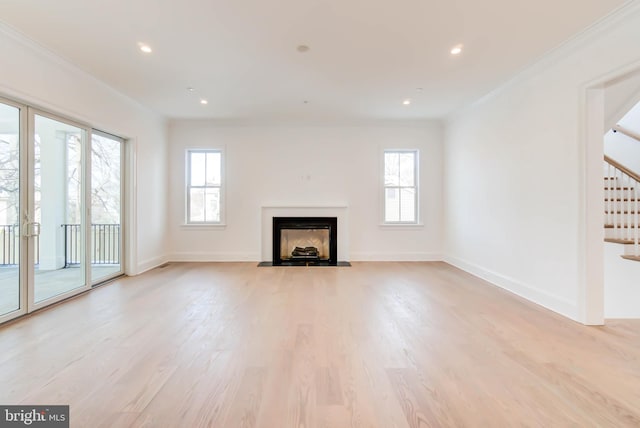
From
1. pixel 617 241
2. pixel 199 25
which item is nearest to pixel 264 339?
pixel 199 25

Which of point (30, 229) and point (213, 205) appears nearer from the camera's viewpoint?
point (30, 229)

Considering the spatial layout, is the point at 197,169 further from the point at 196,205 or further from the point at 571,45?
the point at 571,45

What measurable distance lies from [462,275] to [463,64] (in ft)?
10.3

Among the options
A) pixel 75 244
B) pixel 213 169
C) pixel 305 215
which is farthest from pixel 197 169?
pixel 75 244

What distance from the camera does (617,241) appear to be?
3.67 metres

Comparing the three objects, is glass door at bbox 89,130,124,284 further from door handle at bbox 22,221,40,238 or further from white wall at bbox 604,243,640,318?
white wall at bbox 604,243,640,318

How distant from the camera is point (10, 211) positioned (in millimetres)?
2980

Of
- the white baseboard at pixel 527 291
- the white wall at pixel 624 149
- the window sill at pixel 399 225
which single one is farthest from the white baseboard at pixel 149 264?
the white wall at pixel 624 149

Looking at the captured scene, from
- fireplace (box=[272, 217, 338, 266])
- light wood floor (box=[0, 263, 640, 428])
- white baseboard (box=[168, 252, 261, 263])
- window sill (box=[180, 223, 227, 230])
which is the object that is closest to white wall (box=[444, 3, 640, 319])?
light wood floor (box=[0, 263, 640, 428])

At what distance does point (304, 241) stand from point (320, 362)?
4013mm

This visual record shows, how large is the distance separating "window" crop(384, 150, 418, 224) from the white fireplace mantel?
94 centimetres

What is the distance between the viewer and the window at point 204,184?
19.7 feet

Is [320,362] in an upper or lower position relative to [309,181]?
lower

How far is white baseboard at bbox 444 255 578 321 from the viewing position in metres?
3.00
